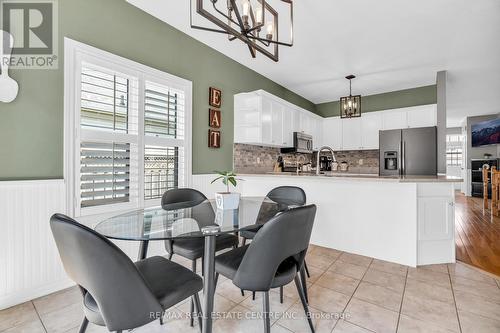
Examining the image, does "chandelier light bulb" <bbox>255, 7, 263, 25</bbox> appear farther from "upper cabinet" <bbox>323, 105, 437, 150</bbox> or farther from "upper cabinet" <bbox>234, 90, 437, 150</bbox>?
"upper cabinet" <bbox>323, 105, 437, 150</bbox>

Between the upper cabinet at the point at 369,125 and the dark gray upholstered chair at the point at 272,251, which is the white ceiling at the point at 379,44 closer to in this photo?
the upper cabinet at the point at 369,125

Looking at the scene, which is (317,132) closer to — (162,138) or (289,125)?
(289,125)

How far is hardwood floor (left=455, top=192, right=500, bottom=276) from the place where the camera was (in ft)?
8.70

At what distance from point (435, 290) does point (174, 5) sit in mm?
3723

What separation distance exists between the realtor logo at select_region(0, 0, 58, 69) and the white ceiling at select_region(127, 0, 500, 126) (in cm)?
86

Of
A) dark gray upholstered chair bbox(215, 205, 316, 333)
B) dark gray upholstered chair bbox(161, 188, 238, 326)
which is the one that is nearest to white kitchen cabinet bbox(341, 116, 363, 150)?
dark gray upholstered chair bbox(161, 188, 238, 326)

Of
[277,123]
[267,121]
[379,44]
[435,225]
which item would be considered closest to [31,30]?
[267,121]

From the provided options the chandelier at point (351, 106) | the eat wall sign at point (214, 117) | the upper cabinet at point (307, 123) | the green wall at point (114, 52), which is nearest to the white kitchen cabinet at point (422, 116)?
the upper cabinet at point (307, 123)

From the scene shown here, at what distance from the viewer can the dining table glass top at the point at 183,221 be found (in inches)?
50.2

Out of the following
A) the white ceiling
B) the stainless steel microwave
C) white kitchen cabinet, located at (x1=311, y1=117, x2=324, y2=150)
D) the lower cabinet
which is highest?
the white ceiling

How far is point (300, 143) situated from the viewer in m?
4.77

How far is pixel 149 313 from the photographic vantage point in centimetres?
102

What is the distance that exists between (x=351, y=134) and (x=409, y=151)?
146 centimetres

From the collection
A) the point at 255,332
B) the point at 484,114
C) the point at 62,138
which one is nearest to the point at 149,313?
the point at 255,332
